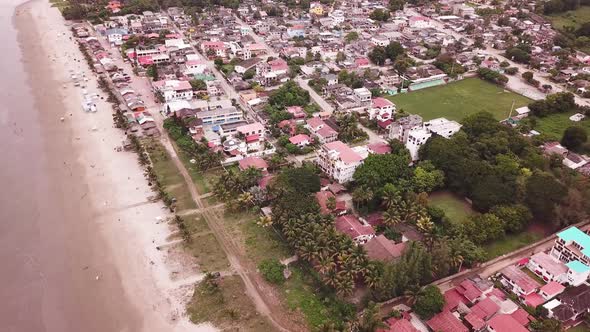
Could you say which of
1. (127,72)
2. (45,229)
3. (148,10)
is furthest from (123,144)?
(148,10)

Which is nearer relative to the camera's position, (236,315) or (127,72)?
(236,315)

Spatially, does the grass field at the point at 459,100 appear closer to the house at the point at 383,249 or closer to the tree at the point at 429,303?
the house at the point at 383,249

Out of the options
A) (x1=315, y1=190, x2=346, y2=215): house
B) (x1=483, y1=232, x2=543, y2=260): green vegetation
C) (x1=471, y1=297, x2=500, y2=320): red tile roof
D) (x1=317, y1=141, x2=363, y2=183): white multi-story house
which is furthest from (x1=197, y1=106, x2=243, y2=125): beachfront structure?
(x1=471, y1=297, x2=500, y2=320): red tile roof

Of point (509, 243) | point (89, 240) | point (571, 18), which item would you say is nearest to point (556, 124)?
point (509, 243)

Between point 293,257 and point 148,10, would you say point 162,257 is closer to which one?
point 293,257

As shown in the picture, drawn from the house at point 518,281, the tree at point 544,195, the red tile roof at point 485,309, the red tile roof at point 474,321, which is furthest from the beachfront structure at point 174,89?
the red tile roof at point 474,321

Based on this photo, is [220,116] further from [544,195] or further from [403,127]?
[544,195]

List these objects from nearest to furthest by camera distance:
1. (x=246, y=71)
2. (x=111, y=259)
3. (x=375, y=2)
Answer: (x=111, y=259) < (x=246, y=71) < (x=375, y=2)
